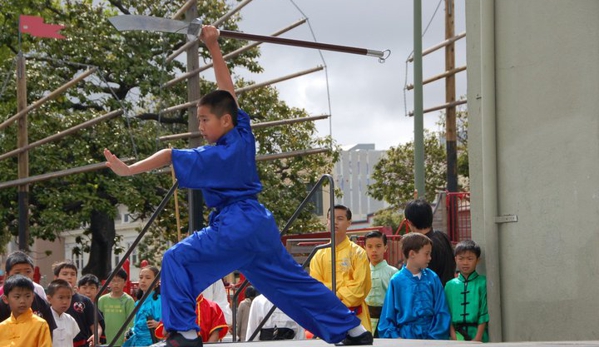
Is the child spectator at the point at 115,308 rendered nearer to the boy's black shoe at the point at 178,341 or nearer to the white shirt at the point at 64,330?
the white shirt at the point at 64,330

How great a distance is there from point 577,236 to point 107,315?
6417mm

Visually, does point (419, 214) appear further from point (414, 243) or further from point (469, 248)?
point (469, 248)

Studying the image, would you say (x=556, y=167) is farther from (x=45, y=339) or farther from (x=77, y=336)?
(x=77, y=336)

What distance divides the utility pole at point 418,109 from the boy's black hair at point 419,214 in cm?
1095

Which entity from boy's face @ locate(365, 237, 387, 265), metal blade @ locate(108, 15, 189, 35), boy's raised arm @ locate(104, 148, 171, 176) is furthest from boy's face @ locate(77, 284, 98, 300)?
boy's raised arm @ locate(104, 148, 171, 176)

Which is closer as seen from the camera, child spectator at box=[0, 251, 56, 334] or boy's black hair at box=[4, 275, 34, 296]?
boy's black hair at box=[4, 275, 34, 296]

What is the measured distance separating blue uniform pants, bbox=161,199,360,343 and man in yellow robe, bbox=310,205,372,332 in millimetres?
2807

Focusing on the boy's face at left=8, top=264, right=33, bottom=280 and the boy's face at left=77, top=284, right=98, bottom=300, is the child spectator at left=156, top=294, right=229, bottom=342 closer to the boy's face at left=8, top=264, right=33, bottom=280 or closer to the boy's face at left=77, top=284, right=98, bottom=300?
the boy's face at left=8, top=264, right=33, bottom=280

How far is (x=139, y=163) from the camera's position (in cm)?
580

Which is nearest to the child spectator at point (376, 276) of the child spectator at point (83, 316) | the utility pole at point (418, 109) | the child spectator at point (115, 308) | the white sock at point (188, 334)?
the child spectator at point (83, 316)

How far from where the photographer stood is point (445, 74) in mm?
28969

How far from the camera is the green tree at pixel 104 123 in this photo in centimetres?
3111

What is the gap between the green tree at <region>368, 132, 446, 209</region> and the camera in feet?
149

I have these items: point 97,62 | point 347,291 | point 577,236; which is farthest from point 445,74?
point 577,236
